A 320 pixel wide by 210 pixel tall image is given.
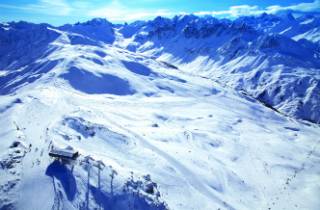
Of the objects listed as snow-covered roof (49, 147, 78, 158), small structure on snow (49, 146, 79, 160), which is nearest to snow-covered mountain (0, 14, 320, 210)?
small structure on snow (49, 146, 79, 160)

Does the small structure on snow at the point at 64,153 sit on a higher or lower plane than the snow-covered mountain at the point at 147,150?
higher

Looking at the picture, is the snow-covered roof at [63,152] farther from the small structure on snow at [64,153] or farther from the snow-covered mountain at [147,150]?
the snow-covered mountain at [147,150]

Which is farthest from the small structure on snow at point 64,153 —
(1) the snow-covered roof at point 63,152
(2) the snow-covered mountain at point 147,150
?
(2) the snow-covered mountain at point 147,150

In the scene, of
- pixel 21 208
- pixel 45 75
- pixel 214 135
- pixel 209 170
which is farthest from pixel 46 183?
pixel 45 75

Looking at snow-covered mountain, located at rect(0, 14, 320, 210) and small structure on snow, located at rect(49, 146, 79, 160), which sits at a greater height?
small structure on snow, located at rect(49, 146, 79, 160)

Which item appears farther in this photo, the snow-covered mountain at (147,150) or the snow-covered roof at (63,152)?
the snow-covered roof at (63,152)

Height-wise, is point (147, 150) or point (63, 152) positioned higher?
point (63, 152)

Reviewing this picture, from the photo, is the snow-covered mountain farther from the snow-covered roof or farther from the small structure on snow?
the snow-covered roof

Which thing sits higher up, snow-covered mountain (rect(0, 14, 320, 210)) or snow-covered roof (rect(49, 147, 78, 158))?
snow-covered roof (rect(49, 147, 78, 158))

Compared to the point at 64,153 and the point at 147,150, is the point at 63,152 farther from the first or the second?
the point at 147,150

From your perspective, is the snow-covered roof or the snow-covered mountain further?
the snow-covered roof

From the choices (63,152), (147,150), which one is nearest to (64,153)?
(63,152)
